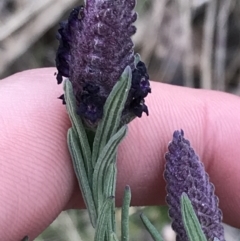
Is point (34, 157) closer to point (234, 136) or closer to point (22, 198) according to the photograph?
point (22, 198)

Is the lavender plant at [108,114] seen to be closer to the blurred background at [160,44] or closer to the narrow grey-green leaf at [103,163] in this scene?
the narrow grey-green leaf at [103,163]

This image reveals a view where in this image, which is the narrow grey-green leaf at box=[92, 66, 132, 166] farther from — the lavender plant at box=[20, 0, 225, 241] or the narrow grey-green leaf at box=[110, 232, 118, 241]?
the narrow grey-green leaf at box=[110, 232, 118, 241]

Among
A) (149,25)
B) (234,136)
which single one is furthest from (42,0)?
(234,136)

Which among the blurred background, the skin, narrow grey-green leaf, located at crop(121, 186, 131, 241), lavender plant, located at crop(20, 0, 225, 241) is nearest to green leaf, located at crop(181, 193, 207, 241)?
lavender plant, located at crop(20, 0, 225, 241)

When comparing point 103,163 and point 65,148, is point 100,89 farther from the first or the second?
point 65,148

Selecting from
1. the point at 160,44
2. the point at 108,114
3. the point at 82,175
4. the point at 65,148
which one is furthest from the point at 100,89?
the point at 160,44

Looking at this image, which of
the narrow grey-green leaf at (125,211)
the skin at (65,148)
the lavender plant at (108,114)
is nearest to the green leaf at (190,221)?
the lavender plant at (108,114)
